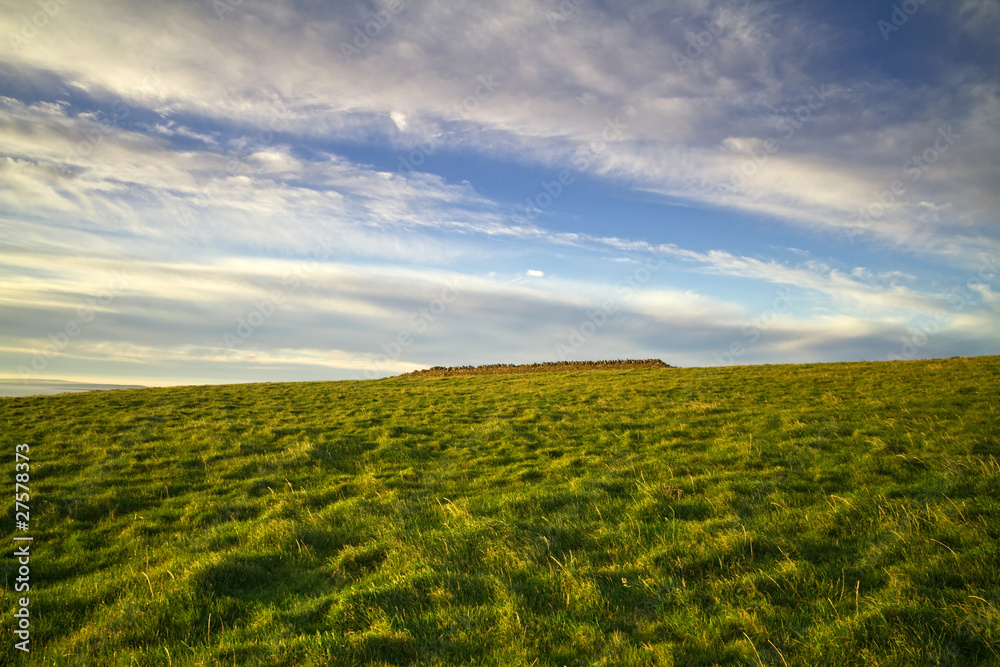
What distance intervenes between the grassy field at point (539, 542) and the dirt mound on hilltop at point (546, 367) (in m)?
28.4

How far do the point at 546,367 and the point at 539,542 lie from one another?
43059 mm

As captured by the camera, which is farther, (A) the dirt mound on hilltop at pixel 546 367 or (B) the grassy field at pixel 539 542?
(A) the dirt mound on hilltop at pixel 546 367

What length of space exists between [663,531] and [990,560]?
4.18m

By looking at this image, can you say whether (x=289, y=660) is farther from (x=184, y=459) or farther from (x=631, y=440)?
(x=184, y=459)

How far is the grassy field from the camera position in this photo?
5.71 metres

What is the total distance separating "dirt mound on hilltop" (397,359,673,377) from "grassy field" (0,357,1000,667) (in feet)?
93.0

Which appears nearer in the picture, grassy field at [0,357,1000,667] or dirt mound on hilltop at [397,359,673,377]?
grassy field at [0,357,1000,667]

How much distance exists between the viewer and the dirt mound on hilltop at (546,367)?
4862 centimetres

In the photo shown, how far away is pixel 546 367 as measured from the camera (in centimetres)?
5109

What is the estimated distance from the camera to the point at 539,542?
8234mm

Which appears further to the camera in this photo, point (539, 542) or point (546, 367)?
point (546, 367)

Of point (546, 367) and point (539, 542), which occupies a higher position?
point (546, 367)

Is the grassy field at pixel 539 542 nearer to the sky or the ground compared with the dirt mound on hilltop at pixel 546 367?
nearer to the ground

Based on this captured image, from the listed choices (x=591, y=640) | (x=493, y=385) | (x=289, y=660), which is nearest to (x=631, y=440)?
(x=591, y=640)
